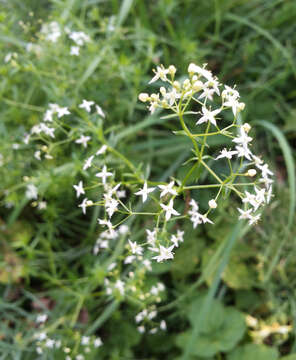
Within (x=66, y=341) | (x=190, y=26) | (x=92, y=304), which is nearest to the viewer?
(x=66, y=341)

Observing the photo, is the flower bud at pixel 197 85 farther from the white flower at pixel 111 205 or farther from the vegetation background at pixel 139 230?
the vegetation background at pixel 139 230

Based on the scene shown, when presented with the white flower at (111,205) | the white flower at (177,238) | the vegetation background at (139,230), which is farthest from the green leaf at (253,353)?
the white flower at (111,205)

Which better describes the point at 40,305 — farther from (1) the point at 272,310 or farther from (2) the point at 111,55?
(2) the point at 111,55

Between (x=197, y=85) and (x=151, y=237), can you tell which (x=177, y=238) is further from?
(x=197, y=85)

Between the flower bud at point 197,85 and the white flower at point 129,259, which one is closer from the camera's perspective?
the flower bud at point 197,85

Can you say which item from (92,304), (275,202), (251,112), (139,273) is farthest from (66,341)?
(251,112)

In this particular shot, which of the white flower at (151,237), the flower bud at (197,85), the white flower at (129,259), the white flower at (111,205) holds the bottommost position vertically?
Answer: the white flower at (129,259)

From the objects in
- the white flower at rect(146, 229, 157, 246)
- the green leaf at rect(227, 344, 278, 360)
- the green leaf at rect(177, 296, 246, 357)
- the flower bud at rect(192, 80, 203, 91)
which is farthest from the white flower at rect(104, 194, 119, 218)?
the green leaf at rect(227, 344, 278, 360)
